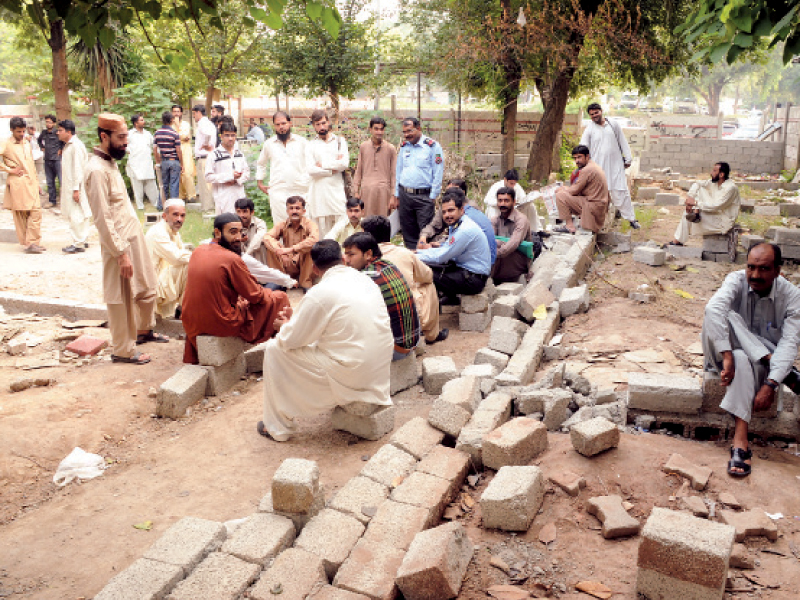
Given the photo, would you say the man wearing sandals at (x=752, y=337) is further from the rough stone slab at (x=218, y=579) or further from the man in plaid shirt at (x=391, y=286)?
the rough stone slab at (x=218, y=579)

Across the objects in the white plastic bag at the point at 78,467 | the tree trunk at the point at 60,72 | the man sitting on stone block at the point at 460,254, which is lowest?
the white plastic bag at the point at 78,467

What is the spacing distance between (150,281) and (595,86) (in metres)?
11.5

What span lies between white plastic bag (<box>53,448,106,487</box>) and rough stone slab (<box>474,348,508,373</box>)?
303 cm

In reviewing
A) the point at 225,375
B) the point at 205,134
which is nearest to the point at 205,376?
the point at 225,375

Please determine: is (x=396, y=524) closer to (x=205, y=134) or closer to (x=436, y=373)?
(x=436, y=373)

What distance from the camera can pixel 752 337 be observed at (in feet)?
14.9

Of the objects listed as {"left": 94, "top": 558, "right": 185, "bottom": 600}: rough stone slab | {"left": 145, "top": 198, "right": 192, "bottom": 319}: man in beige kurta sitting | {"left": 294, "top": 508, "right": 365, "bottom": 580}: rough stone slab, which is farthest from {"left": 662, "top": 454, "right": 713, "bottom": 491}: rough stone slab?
{"left": 145, "top": 198, "right": 192, "bottom": 319}: man in beige kurta sitting

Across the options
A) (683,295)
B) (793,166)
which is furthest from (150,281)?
(793,166)

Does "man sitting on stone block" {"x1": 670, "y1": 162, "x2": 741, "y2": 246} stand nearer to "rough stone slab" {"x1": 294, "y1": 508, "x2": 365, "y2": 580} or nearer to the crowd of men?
the crowd of men

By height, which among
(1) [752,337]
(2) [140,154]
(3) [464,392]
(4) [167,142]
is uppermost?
(4) [167,142]

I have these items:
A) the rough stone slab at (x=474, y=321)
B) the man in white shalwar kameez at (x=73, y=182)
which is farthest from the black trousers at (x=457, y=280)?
the man in white shalwar kameez at (x=73, y=182)

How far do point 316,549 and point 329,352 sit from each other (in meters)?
1.65

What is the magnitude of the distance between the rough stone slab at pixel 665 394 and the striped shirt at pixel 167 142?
961 centimetres

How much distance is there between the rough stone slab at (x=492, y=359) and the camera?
593cm
